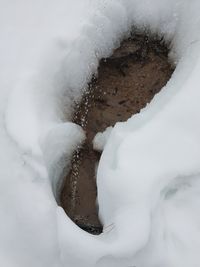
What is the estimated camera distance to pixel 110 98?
2146mm

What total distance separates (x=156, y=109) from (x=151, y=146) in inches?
6.5

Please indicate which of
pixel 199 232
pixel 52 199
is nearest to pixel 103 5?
pixel 52 199

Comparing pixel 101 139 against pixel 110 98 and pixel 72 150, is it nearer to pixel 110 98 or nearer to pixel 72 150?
pixel 72 150

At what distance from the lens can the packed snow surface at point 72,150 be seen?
5.17 feet

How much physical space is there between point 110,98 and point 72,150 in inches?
13.6

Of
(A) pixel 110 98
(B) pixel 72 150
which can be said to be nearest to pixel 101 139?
(B) pixel 72 150

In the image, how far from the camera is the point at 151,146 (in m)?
1.70

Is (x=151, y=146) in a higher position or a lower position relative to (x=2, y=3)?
lower

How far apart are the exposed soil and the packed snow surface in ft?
0.22

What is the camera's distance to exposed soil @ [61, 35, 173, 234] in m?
1.90

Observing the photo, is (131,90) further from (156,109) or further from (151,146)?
(151,146)

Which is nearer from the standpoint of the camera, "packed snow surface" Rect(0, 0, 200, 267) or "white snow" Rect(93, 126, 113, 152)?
"packed snow surface" Rect(0, 0, 200, 267)

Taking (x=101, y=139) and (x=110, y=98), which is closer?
(x=101, y=139)

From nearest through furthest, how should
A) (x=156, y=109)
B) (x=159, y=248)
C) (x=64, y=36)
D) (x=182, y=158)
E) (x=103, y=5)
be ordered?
(x=159, y=248), (x=182, y=158), (x=156, y=109), (x=64, y=36), (x=103, y=5)
